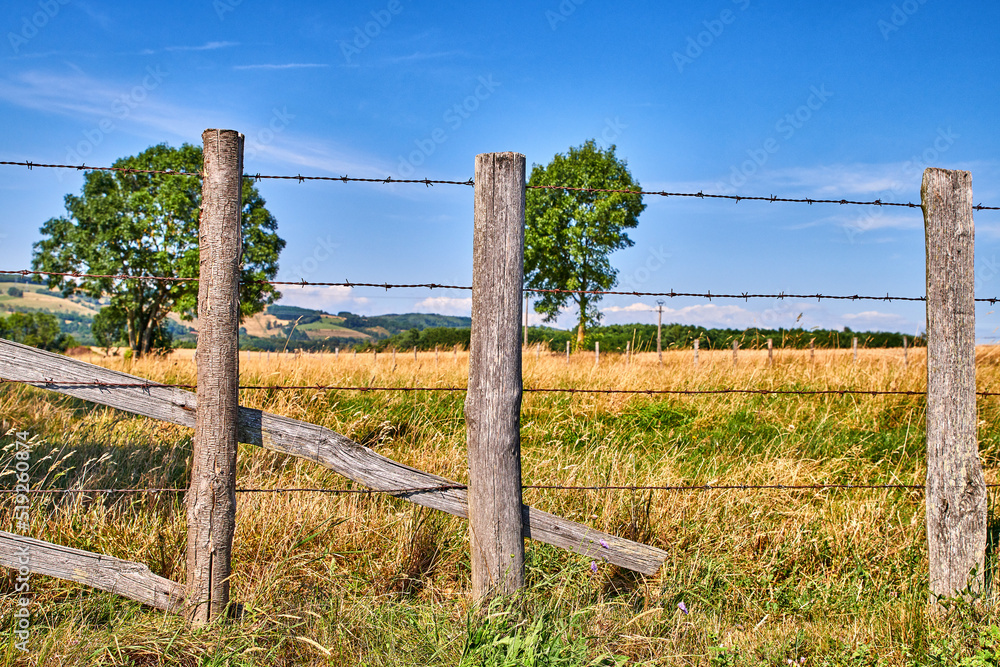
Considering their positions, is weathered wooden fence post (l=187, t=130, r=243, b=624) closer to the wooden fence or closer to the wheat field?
the wooden fence

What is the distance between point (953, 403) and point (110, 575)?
4414 mm

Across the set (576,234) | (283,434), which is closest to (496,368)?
(283,434)

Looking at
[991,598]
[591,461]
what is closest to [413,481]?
[591,461]

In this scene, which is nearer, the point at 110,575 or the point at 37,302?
the point at 110,575

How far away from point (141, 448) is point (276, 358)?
10.3 ft

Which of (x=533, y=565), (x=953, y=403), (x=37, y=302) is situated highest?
(x=37, y=302)

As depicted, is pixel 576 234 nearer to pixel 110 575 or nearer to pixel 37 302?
pixel 110 575

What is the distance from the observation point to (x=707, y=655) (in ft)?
9.61

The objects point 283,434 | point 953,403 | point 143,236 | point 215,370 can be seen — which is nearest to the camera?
point 215,370

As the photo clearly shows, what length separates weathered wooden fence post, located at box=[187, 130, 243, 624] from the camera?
2.82 metres

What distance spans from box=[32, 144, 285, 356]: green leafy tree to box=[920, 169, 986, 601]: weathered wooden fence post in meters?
31.3

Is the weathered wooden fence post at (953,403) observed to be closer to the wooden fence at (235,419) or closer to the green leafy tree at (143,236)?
the wooden fence at (235,419)

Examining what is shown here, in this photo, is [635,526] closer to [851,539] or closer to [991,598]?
[851,539]

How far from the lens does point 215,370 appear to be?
9.30 feet
